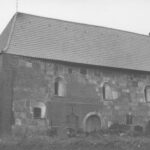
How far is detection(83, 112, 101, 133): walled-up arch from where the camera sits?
21.5 m

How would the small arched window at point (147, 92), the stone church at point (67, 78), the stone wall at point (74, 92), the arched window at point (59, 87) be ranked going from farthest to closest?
the small arched window at point (147, 92) → the arched window at point (59, 87) → the stone wall at point (74, 92) → the stone church at point (67, 78)

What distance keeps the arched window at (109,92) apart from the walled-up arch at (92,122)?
1.56 metres

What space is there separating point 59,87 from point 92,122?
316 cm

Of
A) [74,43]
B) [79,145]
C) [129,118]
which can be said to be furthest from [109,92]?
[79,145]

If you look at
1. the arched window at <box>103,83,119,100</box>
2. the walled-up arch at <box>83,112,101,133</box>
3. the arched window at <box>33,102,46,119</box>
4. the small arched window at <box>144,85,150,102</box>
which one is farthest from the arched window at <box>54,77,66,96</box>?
the small arched window at <box>144,85,150,102</box>

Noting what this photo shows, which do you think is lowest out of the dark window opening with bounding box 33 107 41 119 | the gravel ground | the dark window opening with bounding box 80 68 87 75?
the gravel ground

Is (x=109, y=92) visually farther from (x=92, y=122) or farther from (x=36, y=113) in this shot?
(x=36, y=113)

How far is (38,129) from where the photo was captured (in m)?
19.8

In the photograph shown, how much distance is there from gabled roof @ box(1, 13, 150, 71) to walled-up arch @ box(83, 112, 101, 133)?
3.38 meters

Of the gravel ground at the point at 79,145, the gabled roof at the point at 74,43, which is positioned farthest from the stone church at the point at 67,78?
the gravel ground at the point at 79,145

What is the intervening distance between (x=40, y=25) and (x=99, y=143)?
37.6 ft

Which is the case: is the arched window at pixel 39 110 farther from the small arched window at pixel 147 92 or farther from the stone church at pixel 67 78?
the small arched window at pixel 147 92

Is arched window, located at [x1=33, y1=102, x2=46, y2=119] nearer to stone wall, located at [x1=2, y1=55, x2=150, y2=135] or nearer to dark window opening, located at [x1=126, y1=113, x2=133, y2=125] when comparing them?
stone wall, located at [x1=2, y1=55, x2=150, y2=135]

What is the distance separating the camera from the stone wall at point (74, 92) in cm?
2008
